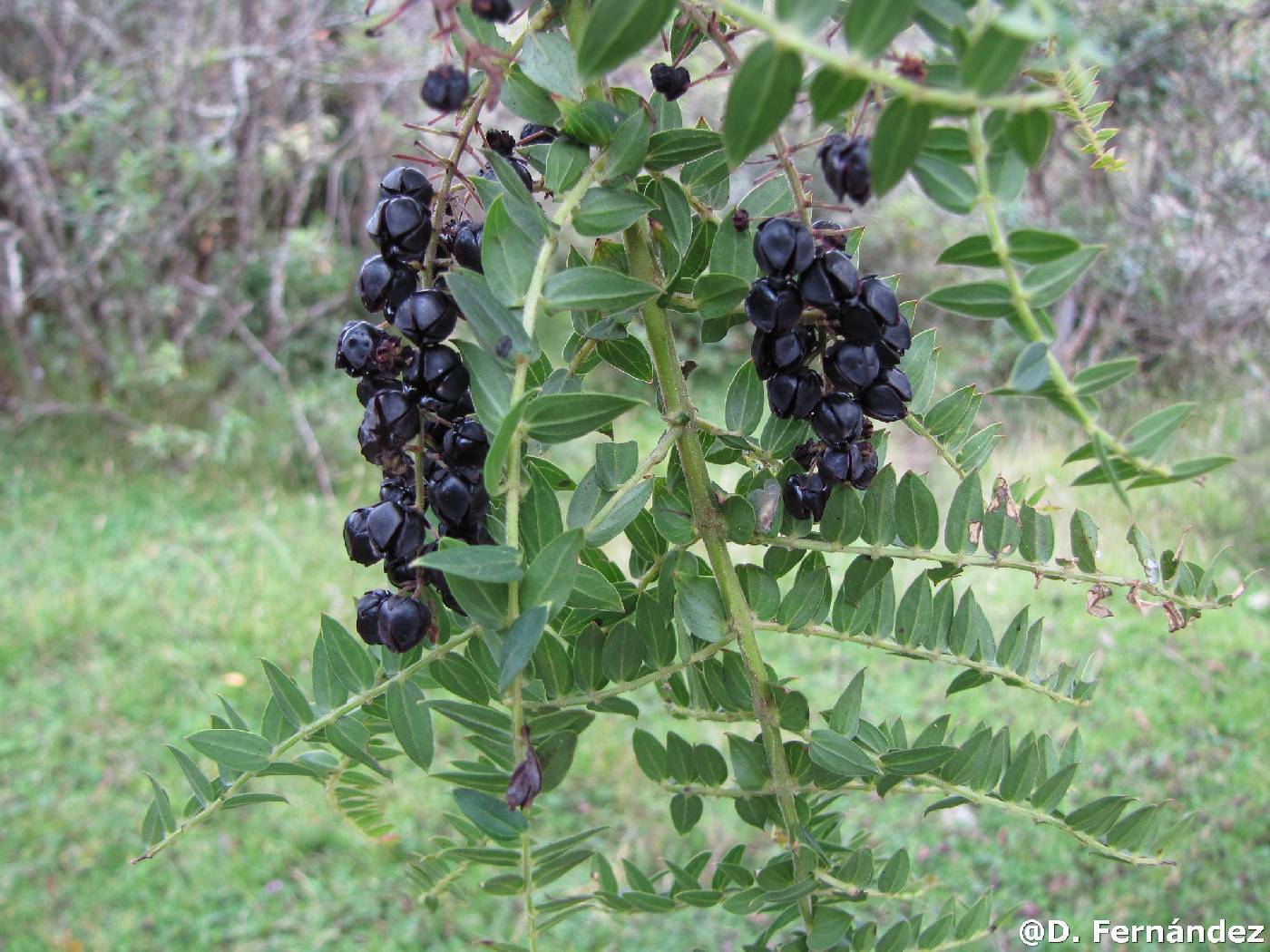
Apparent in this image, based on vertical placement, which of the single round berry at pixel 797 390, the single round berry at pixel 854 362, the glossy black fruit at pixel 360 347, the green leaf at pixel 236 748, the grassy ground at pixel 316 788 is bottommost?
the grassy ground at pixel 316 788

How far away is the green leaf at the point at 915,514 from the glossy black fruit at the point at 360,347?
30 centimetres

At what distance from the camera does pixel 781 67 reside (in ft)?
1.18

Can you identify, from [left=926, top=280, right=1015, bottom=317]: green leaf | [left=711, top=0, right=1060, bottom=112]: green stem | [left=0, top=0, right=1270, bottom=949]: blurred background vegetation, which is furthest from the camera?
[left=0, top=0, right=1270, bottom=949]: blurred background vegetation

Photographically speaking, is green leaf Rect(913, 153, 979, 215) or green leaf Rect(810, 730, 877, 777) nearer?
green leaf Rect(913, 153, 979, 215)

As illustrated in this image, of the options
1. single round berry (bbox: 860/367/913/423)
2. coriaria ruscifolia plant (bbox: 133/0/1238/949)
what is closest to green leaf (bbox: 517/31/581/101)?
coriaria ruscifolia plant (bbox: 133/0/1238/949)

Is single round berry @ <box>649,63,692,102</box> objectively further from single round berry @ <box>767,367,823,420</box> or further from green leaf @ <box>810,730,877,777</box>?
green leaf @ <box>810,730,877,777</box>

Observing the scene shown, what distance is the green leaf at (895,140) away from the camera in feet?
1.21

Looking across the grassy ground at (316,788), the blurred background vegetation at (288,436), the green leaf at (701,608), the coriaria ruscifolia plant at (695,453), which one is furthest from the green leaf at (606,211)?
the blurred background vegetation at (288,436)

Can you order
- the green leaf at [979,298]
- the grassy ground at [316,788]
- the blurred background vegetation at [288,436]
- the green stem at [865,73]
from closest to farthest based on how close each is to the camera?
the green stem at [865,73] → the green leaf at [979,298] → the grassy ground at [316,788] → the blurred background vegetation at [288,436]

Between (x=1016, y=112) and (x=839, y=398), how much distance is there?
19 centimetres

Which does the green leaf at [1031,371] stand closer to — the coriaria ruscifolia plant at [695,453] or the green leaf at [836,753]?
the coriaria ruscifolia plant at [695,453]

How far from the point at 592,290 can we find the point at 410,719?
Result: 24 cm

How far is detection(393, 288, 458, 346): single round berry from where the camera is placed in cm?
49

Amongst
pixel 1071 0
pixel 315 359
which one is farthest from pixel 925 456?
pixel 315 359
